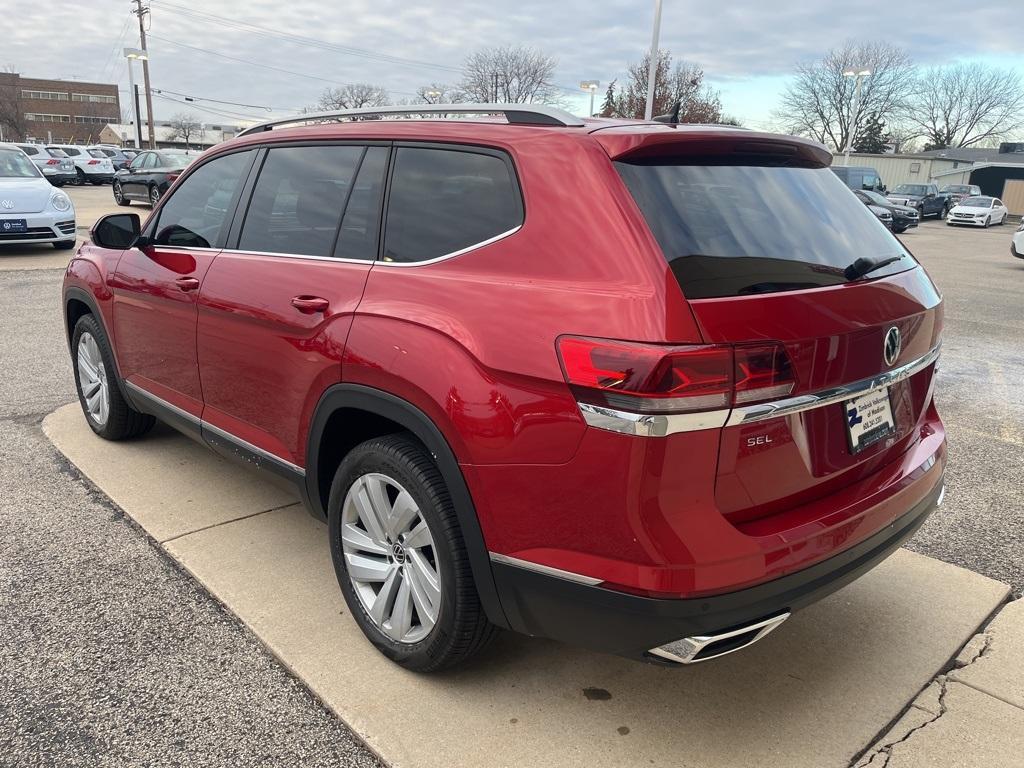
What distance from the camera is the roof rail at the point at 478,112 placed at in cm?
239

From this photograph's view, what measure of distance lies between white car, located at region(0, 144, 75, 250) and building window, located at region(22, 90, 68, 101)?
11195 centimetres

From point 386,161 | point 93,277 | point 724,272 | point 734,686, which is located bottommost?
point 734,686

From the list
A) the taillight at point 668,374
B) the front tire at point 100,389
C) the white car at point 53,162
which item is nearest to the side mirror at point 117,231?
the front tire at point 100,389

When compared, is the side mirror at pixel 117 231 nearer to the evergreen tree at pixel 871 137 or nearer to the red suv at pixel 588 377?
the red suv at pixel 588 377

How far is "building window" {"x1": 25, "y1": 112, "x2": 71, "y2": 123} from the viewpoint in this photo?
10100 centimetres

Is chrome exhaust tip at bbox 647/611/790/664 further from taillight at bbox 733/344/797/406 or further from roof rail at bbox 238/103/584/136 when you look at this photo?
roof rail at bbox 238/103/584/136

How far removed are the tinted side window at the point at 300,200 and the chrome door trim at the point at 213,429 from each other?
2.55ft

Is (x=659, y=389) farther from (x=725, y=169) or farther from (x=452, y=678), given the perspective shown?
(x=452, y=678)

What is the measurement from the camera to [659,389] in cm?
186

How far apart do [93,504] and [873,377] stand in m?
3.49

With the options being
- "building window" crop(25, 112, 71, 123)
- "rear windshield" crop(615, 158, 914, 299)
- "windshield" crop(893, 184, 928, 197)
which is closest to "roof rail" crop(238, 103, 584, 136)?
"rear windshield" crop(615, 158, 914, 299)

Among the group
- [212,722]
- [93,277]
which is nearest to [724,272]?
[212,722]

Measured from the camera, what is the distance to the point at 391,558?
2615mm

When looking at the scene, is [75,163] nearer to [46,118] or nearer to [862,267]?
[862,267]
